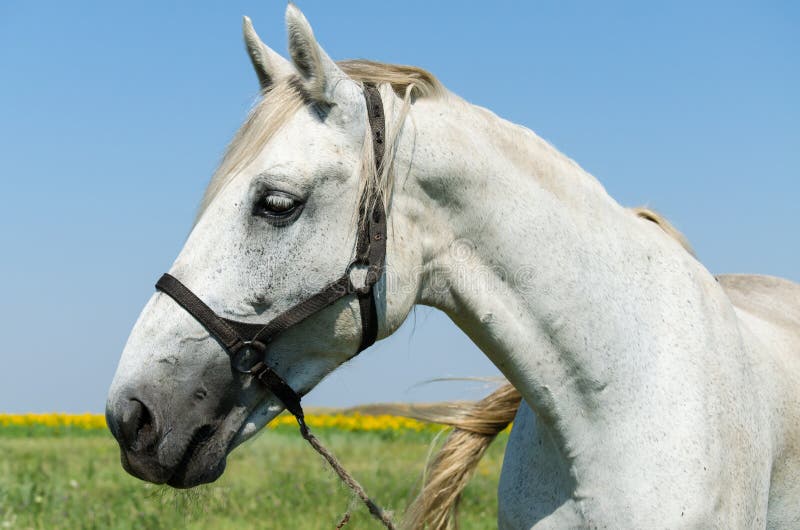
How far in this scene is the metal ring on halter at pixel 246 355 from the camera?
2.64m

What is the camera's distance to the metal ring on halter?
2637mm

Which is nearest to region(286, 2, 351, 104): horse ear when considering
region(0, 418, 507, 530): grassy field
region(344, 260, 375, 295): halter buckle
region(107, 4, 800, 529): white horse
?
region(107, 4, 800, 529): white horse

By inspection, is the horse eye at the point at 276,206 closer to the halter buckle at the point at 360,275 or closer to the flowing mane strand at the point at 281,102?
the flowing mane strand at the point at 281,102

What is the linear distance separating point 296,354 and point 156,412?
460mm

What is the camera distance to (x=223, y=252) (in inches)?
103

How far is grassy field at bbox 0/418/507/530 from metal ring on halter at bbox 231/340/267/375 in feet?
8.23

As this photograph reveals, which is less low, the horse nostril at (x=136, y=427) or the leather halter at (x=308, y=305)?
the leather halter at (x=308, y=305)

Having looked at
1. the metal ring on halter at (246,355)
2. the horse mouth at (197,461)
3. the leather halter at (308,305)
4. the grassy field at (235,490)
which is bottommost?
the grassy field at (235,490)

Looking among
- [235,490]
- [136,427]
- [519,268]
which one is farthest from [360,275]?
[235,490]

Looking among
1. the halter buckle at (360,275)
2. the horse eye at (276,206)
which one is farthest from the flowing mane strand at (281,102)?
the halter buckle at (360,275)

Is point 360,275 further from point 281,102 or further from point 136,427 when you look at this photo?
point 136,427

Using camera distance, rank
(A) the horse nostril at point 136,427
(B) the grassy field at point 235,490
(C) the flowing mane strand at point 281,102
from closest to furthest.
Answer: (A) the horse nostril at point 136,427 < (C) the flowing mane strand at point 281,102 < (B) the grassy field at point 235,490

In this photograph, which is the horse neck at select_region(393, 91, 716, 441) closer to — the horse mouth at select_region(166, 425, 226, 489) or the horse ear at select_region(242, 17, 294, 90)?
the horse ear at select_region(242, 17, 294, 90)

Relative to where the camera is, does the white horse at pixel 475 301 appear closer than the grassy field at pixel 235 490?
Yes
